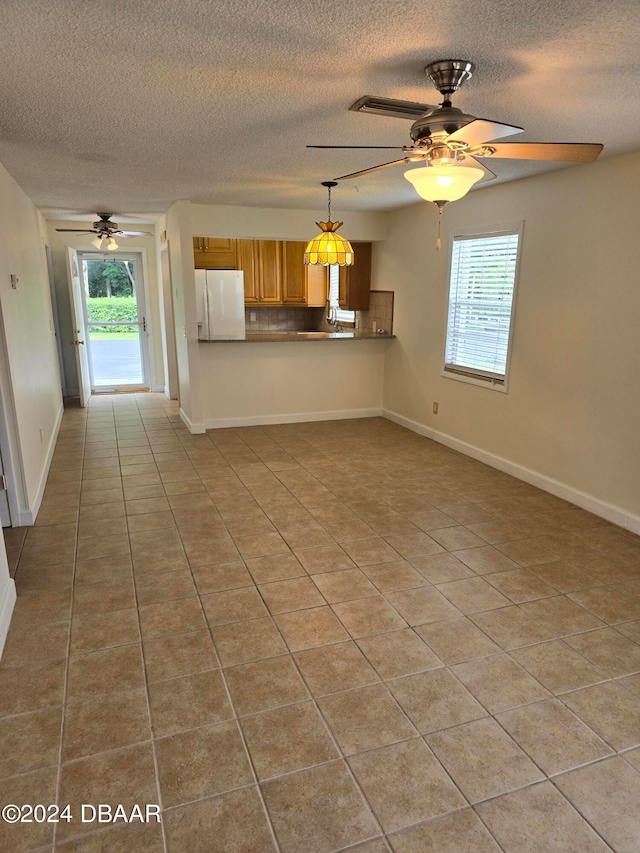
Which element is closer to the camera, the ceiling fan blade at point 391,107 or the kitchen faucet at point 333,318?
the ceiling fan blade at point 391,107

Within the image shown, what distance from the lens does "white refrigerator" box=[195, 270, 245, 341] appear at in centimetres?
619

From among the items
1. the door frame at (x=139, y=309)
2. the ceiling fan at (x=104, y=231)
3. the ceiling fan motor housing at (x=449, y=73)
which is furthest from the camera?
the door frame at (x=139, y=309)

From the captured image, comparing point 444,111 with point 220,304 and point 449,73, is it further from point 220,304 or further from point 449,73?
point 220,304

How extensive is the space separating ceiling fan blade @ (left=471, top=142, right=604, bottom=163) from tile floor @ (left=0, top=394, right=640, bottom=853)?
1.97 metres

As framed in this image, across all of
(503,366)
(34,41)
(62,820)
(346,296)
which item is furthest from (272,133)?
(346,296)

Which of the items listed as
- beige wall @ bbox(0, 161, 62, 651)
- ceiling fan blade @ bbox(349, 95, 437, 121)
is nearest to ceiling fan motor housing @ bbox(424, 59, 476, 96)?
ceiling fan blade @ bbox(349, 95, 437, 121)

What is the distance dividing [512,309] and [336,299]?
11.2 ft

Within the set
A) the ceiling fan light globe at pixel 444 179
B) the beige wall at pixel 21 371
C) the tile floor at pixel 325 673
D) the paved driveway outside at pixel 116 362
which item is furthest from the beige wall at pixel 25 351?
the ceiling fan light globe at pixel 444 179

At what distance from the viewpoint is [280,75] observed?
81.4 inches

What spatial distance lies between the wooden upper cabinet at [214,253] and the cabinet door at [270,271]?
389 millimetres

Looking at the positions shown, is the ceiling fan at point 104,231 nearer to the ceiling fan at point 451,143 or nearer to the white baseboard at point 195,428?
the white baseboard at point 195,428

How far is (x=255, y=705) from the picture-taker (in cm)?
200

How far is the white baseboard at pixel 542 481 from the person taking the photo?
351cm

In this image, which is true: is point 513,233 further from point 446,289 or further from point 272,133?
point 272,133
